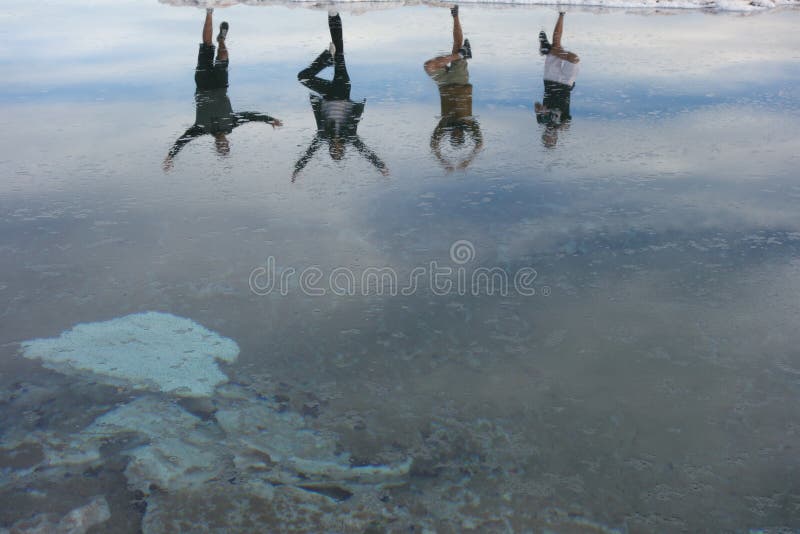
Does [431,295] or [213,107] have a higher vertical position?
[213,107]

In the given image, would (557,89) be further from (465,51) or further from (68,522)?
(68,522)

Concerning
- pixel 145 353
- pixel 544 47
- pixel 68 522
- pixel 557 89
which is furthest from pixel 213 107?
pixel 68 522

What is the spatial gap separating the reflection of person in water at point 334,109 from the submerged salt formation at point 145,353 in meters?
2.57

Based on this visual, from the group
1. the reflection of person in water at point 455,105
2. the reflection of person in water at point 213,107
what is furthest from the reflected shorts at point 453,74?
the reflection of person in water at point 213,107

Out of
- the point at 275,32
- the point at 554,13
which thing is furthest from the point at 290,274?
the point at 554,13

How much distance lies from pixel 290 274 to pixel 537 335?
1774mm

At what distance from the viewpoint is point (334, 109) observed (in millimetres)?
8531

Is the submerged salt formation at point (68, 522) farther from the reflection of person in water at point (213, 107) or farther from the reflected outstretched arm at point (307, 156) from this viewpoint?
the reflection of person in water at point (213, 107)

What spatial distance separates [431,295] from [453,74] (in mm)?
5933

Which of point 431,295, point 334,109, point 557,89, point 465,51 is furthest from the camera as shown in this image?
point 465,51

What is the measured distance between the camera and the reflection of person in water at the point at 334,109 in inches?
276

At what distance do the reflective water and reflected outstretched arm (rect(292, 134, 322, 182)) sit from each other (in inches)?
2.0

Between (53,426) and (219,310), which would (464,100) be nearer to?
(219,310)

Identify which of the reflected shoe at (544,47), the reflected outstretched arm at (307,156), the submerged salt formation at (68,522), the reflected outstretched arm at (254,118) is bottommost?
the submerged salt formation at (68,522)
